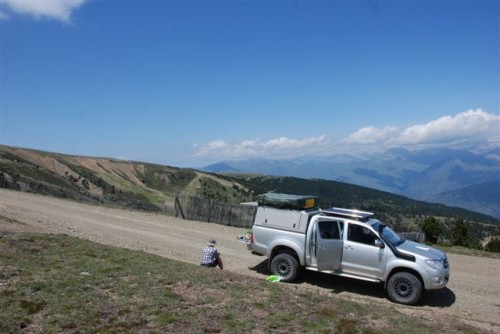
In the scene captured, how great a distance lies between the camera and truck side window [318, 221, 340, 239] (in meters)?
12.8

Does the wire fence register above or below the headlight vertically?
above

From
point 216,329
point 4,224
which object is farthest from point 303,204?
point 4,224

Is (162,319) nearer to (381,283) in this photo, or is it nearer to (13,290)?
(13,290)

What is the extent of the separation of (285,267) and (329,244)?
5.26 ft

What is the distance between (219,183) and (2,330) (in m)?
129

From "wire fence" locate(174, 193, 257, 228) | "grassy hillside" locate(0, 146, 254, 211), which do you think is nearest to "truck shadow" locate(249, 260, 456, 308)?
"wire fence" locate(174, 193, 257, 228)

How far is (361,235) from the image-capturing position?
1255 centimetres

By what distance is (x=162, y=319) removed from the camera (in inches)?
321

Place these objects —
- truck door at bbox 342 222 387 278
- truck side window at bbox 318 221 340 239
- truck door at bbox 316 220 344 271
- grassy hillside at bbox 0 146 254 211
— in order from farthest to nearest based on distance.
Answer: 1. grassy hillside at bbox 0 146 254 211
2. truck side window at bbox 318 221 340 239
3. truck door at bbox 316 220 344 271
4. truck door at bbox 342 222 387 278

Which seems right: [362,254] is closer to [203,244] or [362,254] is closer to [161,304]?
[161,304]

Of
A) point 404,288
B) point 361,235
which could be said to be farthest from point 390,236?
point 404,288

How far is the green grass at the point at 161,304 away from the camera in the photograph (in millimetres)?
7977

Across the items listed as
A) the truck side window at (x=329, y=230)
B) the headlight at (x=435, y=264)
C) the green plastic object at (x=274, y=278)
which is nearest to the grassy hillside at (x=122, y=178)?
the green plastic object at (x=274, y=278)

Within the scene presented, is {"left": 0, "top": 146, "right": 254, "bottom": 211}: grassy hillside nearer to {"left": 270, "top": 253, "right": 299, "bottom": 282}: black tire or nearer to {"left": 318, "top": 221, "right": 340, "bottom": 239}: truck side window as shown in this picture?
{"left": 270, "top": 253, "right": 299, "bottom": 282}: black tire
